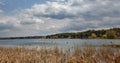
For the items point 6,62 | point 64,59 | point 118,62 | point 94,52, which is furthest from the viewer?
point 94,52

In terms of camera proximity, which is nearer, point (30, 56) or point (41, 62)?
point (41, 62)

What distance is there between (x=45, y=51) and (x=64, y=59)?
2.72 metres

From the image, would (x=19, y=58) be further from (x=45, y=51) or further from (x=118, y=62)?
(x=118, y=62)

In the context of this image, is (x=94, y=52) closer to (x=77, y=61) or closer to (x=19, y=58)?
(x=19, y=58)

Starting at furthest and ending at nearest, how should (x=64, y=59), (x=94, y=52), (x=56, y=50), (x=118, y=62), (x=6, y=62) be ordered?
(x=56, y=50) < (x=94, y=52) < (x=64, y=59) < (x=6, y=62) < (x=118, y=62)

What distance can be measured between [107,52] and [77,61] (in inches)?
246

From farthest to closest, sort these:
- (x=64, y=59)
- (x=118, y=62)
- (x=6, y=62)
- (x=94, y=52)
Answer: (x=94, y=52) < (x=64, y=59) < (x=6, y=62) < (x=118, y=62)

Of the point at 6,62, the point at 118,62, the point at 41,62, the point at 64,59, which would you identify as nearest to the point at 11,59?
the point at 6,62

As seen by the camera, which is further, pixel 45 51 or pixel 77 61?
pixel 45 51

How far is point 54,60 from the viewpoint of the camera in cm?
1384

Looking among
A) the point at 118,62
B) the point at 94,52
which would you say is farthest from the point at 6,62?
the point at 118,62

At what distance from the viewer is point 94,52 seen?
16078 mm

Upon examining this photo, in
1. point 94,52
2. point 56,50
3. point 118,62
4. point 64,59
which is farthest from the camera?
point 56,50

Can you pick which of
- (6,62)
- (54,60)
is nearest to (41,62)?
(54,60)
